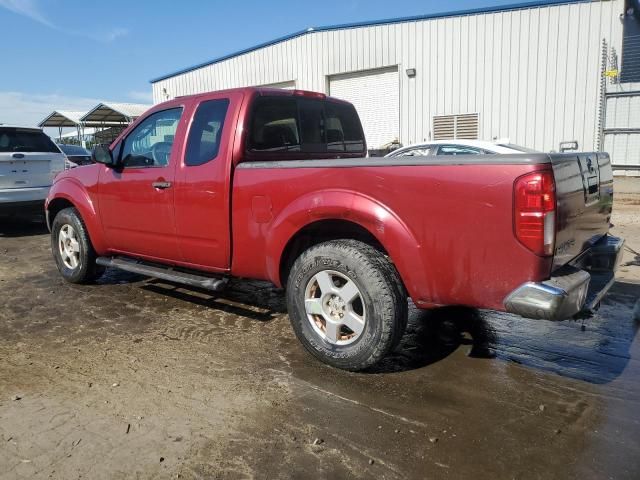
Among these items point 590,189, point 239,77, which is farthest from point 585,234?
point 239,77

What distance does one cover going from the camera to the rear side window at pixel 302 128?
4254mm

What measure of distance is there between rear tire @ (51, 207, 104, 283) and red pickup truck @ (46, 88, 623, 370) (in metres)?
0.25

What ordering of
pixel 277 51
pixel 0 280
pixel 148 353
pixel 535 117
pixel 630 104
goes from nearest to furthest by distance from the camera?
pixel 148 353
pixel 0 280
pixel 630 104
pixel 535 117
pixel 277 51

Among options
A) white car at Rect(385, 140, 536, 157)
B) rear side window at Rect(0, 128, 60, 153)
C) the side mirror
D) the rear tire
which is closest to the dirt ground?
the rear tire

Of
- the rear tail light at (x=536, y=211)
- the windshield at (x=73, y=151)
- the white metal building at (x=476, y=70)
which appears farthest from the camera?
the windshield at (x=73, y=151)

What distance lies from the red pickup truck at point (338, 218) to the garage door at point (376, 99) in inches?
486

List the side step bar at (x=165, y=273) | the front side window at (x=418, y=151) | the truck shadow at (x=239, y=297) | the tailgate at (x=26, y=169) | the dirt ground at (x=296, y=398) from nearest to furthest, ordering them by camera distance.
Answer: the dirt ground at (x=296, y=398) < the side step bar at (x=165, y=273) < the truck shadow at (x=239, y=297) < the tailgate at (x=26, y=169) < the front side window at (x=418, y=151)

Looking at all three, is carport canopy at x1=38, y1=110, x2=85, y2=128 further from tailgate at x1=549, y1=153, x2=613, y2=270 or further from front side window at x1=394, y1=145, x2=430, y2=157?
tailgate at x1=549, y1=153, x2=613, y2=270

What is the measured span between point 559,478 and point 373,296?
4.54ft

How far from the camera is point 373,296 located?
10.8ft

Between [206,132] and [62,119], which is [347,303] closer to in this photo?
[206,132]

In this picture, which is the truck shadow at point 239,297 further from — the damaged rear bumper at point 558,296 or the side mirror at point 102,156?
the damaged rear bumper at point 558,296

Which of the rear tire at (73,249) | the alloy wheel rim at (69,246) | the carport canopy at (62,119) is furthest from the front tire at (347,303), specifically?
the carport canopy at (62,119)

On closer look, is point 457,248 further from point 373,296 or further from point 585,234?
point 585,234
